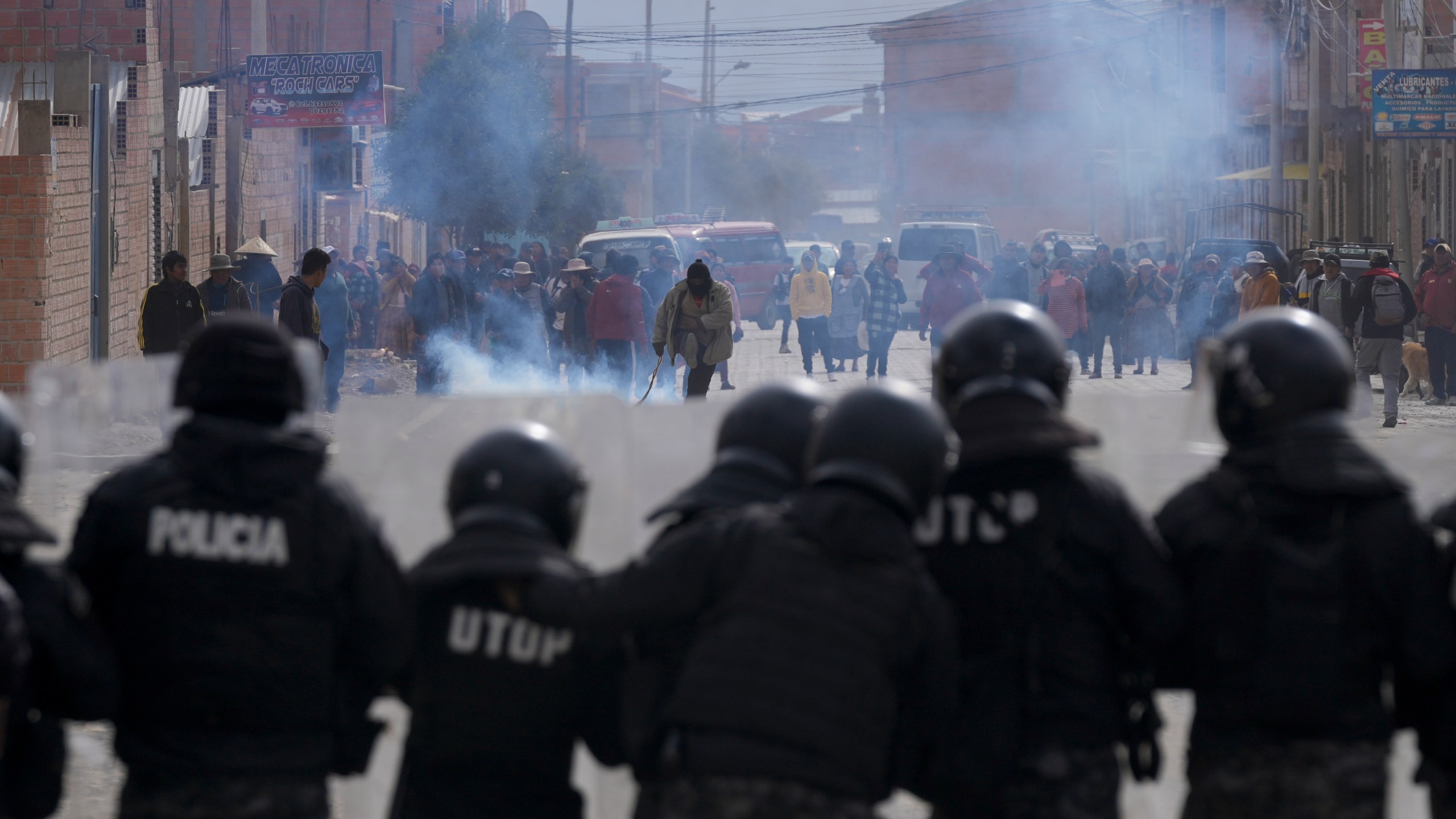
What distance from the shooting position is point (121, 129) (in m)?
18.4

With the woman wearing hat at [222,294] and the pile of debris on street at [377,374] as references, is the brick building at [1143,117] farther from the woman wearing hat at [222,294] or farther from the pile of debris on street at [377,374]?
the woman wearing hat at [222,294]

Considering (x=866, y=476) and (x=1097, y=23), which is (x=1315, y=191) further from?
(x=1097, y=23)

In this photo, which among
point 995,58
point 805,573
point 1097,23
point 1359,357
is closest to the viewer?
point 805,573

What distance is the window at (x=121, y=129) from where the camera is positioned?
1812cm

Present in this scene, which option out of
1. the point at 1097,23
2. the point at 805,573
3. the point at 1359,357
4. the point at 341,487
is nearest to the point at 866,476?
the point at 805,573

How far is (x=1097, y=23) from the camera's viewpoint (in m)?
63.6

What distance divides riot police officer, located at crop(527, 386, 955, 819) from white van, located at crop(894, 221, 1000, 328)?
24.9 m

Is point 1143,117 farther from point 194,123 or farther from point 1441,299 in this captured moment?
point 1441,299

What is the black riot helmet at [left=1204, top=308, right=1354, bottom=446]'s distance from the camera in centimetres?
298

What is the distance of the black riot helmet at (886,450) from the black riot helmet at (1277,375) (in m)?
0.60

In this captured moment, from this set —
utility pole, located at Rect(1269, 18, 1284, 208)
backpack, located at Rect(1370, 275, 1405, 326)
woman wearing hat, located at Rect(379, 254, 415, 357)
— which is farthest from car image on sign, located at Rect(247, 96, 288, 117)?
utility pole, located at Rect(1269, 18, 1284, 208)

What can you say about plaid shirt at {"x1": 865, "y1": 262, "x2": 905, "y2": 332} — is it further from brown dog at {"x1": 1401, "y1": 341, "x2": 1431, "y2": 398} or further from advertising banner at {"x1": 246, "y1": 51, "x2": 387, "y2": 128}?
advertising banner at {"x1": 246, "y1": 51, "x2": 387, "y2": 128}

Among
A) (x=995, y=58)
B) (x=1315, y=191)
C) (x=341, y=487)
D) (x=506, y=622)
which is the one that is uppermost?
(x=995, y=58)

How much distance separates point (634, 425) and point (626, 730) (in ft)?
3.28
